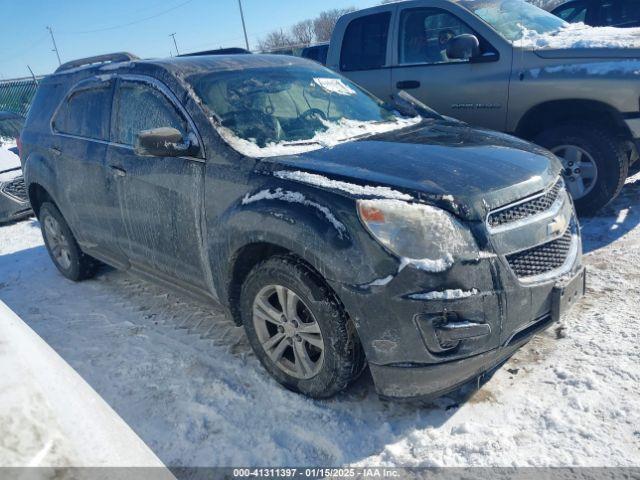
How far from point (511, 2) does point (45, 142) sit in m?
4.92

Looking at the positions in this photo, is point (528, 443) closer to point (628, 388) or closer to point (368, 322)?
point (628, 388)

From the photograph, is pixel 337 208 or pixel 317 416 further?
pixel 317 416

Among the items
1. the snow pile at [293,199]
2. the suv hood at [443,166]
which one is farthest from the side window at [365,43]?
the snow pile at [293,199]

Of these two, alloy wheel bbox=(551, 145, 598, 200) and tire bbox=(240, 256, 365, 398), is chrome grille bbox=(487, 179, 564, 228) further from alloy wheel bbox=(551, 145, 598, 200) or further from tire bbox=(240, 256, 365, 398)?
alloy wheel bbox=(551, 145, 598, 200)

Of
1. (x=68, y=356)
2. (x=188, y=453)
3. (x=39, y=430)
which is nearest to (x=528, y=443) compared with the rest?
(x=188, y=453)

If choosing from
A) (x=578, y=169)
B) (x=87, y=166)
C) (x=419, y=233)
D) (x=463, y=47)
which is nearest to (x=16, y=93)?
(x=87, y=166)

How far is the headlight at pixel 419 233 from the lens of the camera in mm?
2137

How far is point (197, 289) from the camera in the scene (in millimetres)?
3180

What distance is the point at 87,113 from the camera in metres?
3.93

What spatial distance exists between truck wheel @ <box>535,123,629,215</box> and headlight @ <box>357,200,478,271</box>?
3.01m

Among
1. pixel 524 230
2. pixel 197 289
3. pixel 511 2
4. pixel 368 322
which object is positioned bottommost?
pixel 197 289

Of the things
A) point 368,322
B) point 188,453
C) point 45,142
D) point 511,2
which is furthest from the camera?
point 511,2

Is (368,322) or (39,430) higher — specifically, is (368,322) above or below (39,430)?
below

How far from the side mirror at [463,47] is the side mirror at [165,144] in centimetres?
301
